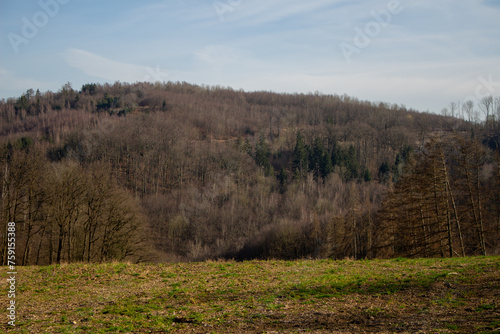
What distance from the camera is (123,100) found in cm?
19762

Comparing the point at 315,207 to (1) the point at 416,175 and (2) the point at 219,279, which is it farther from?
(2) the point at 219,279

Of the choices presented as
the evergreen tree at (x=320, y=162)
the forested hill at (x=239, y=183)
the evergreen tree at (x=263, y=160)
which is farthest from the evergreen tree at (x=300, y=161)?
the evergreen tree at (x=263, y=160)

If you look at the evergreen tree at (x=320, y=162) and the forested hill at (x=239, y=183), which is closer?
the forested hill at (x=239, y=183)

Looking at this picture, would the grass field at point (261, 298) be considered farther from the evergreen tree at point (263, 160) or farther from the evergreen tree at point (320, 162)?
the evergreen tree at point (320, 162)

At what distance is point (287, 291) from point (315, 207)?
8334 cm

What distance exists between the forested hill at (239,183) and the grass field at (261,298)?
13726 mm

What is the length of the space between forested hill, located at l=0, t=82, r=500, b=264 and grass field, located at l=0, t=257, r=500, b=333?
13.7 m

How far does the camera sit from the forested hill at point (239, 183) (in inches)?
1199

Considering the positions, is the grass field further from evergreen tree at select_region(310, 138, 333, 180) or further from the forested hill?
evergreen tree at select_region(310, 138, 333, 180)

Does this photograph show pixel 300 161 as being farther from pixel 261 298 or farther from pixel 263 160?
→ pixel 261 298

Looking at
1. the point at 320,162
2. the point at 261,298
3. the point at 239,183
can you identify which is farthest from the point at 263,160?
the point at 261,298

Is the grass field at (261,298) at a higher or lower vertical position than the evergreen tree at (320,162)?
lower

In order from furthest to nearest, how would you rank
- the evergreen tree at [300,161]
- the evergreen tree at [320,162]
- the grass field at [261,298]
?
the evergreen tree at [300,161] → the evergreen tree at [320,162] → the grass field at [261,298]

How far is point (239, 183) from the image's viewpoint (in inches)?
4569
